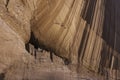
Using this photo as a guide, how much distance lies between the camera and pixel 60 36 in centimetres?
672

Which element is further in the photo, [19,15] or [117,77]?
[117,77]

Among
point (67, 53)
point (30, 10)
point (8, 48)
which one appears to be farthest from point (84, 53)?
point (8, 48)

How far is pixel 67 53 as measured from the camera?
22.6ft

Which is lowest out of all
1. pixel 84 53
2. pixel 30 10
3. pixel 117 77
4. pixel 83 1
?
pixel 117 77

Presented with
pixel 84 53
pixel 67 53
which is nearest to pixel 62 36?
pixel 67 53

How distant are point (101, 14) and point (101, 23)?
9.1 inches

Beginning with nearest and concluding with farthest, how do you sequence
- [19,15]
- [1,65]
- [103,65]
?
[1,65], [19,15], [103,65]

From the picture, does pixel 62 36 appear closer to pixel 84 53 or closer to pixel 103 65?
pixel 84 53

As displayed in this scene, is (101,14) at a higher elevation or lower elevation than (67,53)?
higher

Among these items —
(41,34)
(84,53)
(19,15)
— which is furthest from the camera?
(84,53)

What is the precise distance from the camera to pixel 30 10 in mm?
5762

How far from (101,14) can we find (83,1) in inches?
39.5

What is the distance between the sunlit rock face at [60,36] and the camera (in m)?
5.15

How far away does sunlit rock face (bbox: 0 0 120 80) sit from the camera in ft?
16.9
